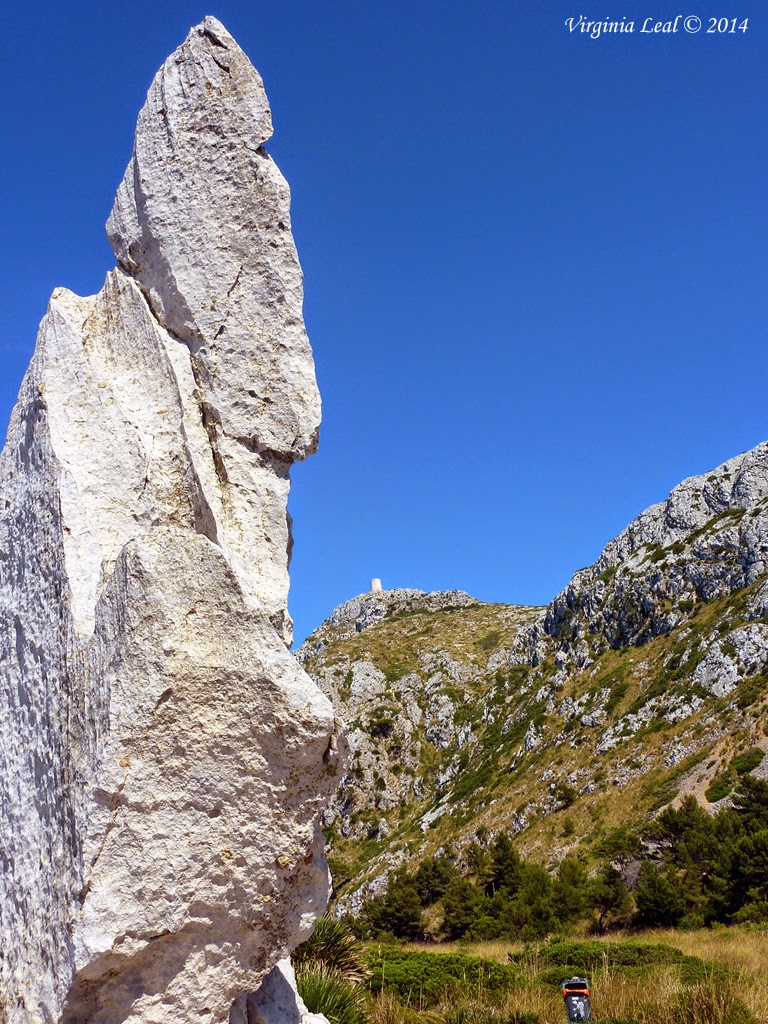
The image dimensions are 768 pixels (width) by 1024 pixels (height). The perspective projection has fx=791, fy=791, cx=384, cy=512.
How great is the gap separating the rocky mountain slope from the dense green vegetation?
3.08m

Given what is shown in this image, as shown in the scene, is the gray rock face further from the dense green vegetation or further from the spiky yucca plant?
the spiky yucca plant

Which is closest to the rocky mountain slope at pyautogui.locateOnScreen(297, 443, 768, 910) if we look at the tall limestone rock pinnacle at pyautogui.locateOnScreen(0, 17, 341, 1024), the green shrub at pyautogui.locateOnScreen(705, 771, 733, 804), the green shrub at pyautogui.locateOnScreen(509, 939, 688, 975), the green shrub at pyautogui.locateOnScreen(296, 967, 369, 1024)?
the green shrub at pyautogui.locateOnScreen(705, 771, 733, 804)

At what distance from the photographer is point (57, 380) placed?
5961 mm

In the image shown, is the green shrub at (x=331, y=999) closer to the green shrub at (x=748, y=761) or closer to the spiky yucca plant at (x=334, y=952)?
the spiky yucca plant at (x=334, y=952)

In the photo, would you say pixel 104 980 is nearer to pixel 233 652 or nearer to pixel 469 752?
pixel 233 652

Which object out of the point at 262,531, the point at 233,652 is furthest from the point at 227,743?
the point at 262,531

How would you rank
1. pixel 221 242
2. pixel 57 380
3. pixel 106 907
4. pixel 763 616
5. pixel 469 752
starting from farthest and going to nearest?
1. pixel 469 752
2. pixel 763 616
3. pixel 221 242
4. pixel 57 380
5. pixel 106 907

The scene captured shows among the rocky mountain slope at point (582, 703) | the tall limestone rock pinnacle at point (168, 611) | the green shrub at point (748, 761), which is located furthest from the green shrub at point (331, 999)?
the green shrub at point (748, 761)

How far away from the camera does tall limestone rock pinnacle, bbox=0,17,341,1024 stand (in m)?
4.42

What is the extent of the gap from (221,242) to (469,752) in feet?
186

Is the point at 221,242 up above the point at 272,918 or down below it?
above

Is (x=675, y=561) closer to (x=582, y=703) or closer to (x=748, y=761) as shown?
(x=582, y=703)

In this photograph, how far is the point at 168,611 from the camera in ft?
15.1

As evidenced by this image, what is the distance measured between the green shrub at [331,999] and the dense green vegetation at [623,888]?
666 inches
